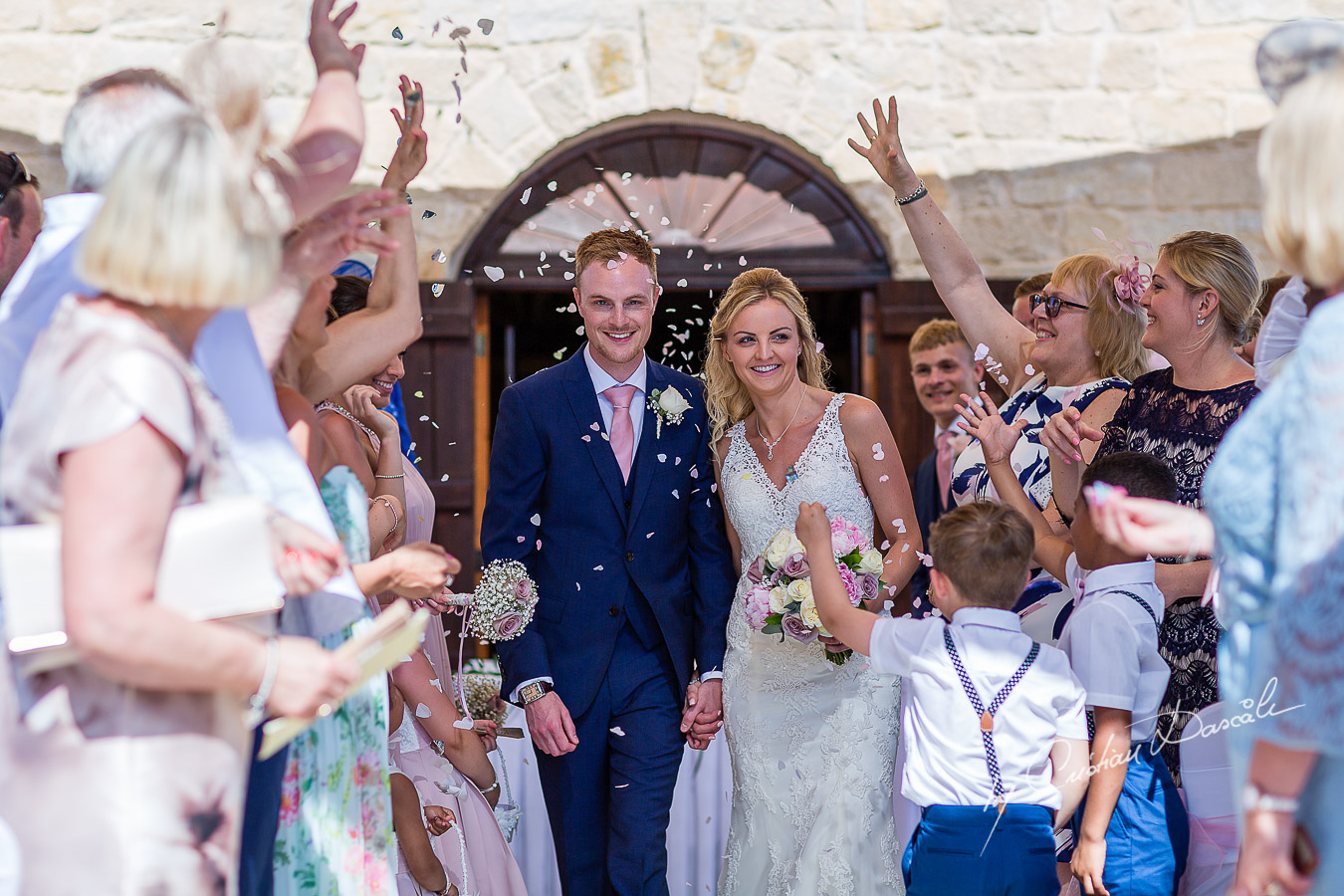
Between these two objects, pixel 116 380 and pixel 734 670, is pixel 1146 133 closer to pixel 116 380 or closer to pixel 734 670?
pixel 734 670

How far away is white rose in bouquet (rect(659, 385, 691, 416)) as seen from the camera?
11.8ft

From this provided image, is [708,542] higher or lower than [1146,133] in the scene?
lower

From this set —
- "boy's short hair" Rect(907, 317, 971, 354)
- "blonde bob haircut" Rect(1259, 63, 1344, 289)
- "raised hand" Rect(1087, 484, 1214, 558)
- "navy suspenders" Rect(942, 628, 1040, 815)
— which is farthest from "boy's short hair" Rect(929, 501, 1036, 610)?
"boy's short hair" Rect(907, 317, 971, 354)

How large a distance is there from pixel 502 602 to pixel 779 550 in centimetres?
80

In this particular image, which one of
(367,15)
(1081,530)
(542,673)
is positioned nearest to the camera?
(1081,530)

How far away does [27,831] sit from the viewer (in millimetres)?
1699

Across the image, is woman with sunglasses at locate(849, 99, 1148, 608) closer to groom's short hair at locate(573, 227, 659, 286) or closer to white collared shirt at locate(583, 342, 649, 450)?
groom's short hair at locate(573, 227, 659, 286)

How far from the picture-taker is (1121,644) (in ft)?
9.43

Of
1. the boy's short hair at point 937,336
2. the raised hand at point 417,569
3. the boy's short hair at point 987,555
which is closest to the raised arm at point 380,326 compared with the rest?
the raised hand at point 417,569

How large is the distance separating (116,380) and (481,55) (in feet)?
16.7

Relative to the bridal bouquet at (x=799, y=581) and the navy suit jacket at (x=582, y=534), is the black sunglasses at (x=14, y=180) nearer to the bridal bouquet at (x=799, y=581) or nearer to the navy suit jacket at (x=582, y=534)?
the navy suit jacket at (x=582, y=534)

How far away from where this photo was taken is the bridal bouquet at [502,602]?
11.1 ft

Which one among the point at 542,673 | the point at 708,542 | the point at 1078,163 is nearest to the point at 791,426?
the point at 708,542

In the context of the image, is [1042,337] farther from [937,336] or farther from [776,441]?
[937,336]
